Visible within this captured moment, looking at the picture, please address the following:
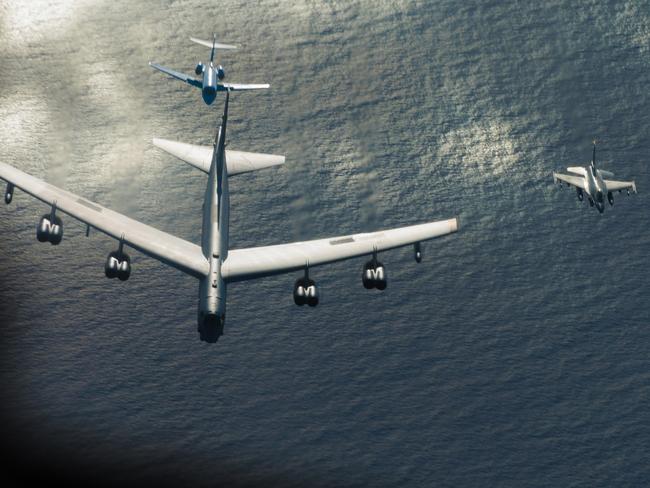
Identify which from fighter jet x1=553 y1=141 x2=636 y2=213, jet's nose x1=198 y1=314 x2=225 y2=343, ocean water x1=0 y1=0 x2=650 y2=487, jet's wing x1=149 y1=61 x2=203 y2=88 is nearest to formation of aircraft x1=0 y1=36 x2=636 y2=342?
jet's nose x1=198 y1=314 x2=225 y2=343

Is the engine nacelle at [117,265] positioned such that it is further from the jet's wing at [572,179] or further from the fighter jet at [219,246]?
the jet's wing at [572,179]

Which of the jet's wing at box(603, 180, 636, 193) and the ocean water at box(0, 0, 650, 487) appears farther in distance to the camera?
the jet's wing at box(603, 180, 636, 193)

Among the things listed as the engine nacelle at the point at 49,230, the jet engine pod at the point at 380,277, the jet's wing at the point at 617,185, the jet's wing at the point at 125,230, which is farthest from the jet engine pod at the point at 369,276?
the jet's wing at the point at 617,185

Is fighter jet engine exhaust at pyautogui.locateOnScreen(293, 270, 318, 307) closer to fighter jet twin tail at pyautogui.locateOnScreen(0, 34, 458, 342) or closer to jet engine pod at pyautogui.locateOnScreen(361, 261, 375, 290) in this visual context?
fighter jet twin tail at pyautogui.locateOnScreen(0, 34, 458, 342)

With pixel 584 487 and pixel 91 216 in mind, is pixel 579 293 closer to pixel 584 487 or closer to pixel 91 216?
pixel 584 487

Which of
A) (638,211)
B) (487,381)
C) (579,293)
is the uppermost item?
(638,211)

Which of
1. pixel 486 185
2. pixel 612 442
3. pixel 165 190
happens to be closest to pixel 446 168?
pixel 486 185

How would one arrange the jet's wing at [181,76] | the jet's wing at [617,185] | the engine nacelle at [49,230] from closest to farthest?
the engine nacelle at [49,230] → the jet's wing at [181,76] → the jet's wing at [617,185]
